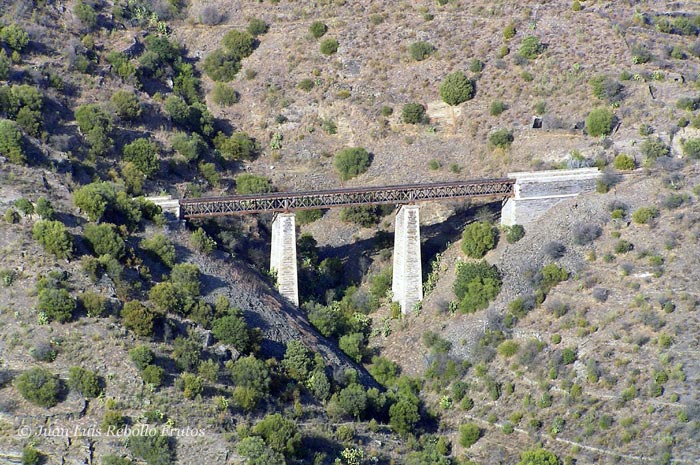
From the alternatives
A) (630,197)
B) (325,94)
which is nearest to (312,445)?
(630,197)

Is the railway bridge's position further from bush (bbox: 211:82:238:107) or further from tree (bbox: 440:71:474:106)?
bush (bbox: 211:82:238:107)

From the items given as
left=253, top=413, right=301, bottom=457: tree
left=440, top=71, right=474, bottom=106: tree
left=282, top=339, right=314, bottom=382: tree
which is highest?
left=440, top=71, right=474, bottom=106: tree

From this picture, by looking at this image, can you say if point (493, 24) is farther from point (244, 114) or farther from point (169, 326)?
point (169, 326)

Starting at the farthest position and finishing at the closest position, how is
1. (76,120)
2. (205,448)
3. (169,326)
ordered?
1. (76,120)
2. (169,326)
3. (205,448)

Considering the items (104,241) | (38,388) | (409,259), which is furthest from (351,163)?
(38,388)

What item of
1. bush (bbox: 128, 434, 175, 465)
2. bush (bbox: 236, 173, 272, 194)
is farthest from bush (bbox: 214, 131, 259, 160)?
bush (bbox: 128, 434, 175, 465)

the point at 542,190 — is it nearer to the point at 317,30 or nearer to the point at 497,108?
the point at 497,108

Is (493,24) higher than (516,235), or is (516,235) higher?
(493,24)
